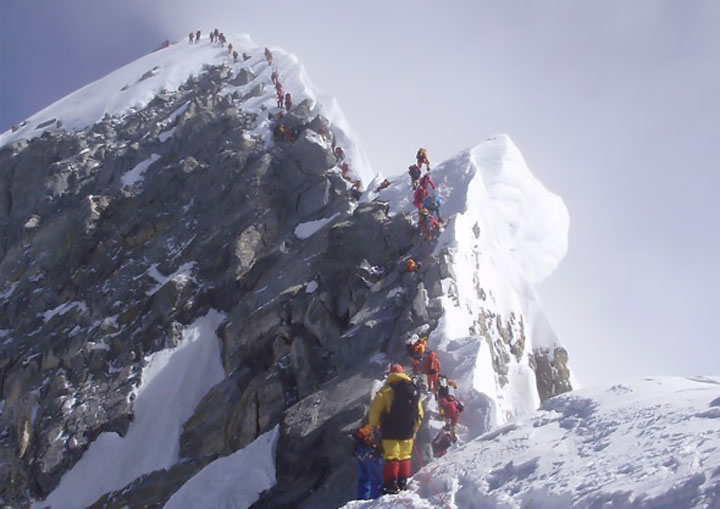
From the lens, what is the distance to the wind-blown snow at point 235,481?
12.2 meters

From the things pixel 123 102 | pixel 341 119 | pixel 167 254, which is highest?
pixel 123 102

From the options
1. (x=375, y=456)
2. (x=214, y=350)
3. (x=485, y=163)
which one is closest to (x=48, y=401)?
(x=214, y=350)

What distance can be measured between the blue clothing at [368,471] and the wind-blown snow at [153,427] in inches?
479

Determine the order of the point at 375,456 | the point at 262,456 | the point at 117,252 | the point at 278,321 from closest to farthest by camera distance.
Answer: the point at 375,456 < the point at 262,456 < the point at 278,321 < the point at 117,252

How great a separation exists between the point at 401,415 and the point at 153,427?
49.6 feet

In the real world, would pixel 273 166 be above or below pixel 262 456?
above

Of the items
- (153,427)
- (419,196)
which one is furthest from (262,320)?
(419,196)

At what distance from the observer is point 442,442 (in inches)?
424

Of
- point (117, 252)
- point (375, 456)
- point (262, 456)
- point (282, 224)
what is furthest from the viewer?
point (117, 252)

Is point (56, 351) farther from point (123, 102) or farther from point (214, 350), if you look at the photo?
point (123, 102)

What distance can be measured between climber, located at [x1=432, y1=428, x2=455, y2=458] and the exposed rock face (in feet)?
5.70

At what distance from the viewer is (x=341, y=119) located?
33.3 metres

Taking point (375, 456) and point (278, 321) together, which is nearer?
point (375, 456)

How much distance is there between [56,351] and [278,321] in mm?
11082
